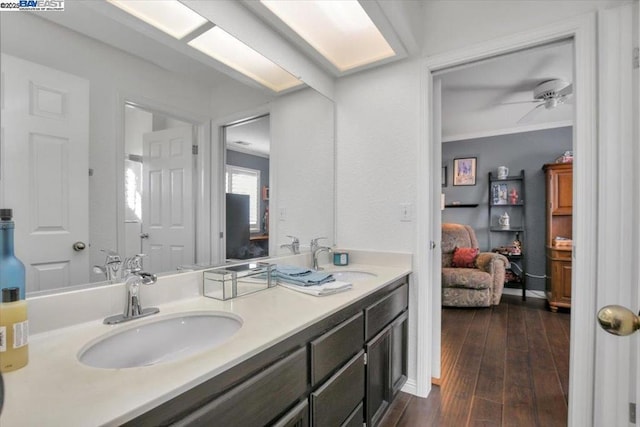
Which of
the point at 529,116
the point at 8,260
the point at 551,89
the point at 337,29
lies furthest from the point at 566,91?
→ the point at 8,260

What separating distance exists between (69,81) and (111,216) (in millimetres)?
443

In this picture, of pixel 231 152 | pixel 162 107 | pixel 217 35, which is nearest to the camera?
pixel 162 107

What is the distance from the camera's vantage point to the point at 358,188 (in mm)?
2199

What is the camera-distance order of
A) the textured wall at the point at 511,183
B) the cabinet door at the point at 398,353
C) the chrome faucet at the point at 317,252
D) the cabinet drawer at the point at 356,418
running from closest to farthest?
the cabinet drawer at the point at 356,418 → the cabinet door at the point at 398,353 → the chrome faucet at the point at 317,252 → the textured wall at the point at 511,183

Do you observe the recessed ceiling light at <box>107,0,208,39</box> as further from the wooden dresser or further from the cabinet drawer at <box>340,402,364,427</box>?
the wooden dresser

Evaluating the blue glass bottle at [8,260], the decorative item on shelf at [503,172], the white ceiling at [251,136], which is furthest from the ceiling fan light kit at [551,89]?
the blue glass bottle at [8,260]

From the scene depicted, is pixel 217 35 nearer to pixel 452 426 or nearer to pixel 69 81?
pixel 69 81

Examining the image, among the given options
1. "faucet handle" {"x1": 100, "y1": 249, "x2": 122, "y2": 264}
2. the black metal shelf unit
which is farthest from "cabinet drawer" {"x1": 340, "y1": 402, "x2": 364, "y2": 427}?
the black metal shelf unit

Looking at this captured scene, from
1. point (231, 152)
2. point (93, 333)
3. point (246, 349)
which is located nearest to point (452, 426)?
point (246, 349)

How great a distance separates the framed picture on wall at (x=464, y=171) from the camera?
4.83 meters

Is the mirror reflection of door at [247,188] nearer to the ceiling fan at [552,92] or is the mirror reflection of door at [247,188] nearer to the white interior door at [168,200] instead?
the white interior door at [168,200]

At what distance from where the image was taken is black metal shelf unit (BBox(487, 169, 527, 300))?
14.6 feet

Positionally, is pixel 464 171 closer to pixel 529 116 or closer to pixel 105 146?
pixel 529 116

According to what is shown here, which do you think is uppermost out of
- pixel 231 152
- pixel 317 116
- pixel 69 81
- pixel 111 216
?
pixel 317 116
